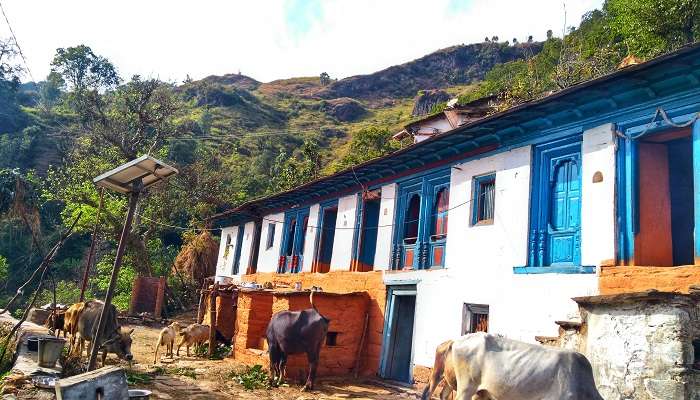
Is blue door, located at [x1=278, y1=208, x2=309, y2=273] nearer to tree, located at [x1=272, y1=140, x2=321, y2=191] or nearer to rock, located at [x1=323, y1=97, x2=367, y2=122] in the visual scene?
tree, located at [x1=272, y1=140, x2=321, y2=191]

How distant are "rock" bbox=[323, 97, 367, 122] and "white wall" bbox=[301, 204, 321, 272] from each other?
69.4 metres

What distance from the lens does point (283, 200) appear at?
72.9 ft

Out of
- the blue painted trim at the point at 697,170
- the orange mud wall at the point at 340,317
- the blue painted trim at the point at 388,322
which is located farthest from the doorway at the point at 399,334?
the blue painted trim at the point at 697,170

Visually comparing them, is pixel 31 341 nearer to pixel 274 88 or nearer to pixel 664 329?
pixel 664 329

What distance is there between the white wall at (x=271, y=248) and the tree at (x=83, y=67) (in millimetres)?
50642

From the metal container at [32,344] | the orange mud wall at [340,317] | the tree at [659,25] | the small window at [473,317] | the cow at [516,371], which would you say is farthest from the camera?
the tree at [659,25]

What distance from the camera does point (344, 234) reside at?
17.8 m

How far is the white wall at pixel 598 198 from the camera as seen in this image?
948cm

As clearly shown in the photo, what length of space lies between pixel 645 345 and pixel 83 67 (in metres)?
72.0

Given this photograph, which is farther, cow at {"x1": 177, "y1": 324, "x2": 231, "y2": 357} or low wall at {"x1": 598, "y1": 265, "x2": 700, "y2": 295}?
cow at {"x1": 177, "y1": 324, "x2": 231, "y2": 357}

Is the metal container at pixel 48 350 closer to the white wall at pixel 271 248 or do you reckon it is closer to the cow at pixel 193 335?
the cow at pixel 193 335

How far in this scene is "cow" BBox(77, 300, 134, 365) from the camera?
438 inches

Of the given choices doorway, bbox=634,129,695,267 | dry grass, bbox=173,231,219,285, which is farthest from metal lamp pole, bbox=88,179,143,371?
dry grass, bbox=173,231,219,285

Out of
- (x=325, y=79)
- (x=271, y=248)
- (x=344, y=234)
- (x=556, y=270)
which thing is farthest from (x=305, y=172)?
(x=325, y=79)
